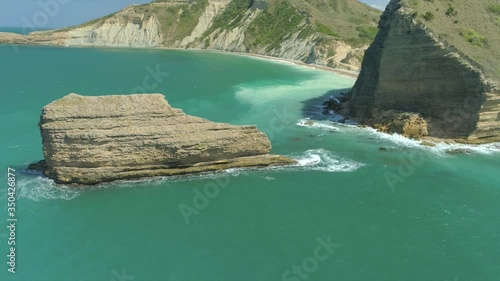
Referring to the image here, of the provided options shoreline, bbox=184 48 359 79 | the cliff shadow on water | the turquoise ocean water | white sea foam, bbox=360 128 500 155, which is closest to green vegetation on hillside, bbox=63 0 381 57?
shoreline, bbox=184 48 359 79

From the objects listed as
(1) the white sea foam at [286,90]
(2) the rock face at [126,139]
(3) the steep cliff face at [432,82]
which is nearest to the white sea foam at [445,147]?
(3) the steep cliff face at [432,82]

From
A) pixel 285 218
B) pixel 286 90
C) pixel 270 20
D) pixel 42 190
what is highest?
pixel 270 20

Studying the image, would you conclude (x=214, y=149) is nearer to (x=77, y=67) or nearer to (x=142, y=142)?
(x=142, y=142)

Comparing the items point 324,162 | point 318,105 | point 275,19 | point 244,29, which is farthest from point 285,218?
point 244,29

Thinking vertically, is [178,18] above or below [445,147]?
above

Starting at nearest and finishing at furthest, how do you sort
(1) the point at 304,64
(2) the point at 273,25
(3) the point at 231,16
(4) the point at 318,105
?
(4) the point at 318,105
(1) the point at 304,64
(2) the point at 273,25
(3) the point at 231,16

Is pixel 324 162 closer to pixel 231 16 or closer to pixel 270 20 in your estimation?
pixel 270 20

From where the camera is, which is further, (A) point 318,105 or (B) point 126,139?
(A) point 318,105
